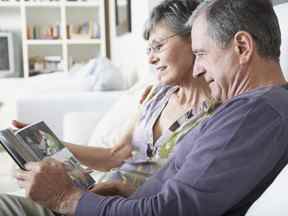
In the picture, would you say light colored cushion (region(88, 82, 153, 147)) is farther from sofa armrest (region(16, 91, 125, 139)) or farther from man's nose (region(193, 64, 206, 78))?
man's nose (region(193, 64, 206, 78))

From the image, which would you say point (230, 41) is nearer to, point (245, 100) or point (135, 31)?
point (245, 100)

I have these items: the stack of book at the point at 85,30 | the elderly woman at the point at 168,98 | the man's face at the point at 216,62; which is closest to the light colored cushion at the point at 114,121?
the elderly woman at the point at 168,98

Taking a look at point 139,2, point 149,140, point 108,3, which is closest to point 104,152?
point 149,140

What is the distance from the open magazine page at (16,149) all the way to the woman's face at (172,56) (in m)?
0.51

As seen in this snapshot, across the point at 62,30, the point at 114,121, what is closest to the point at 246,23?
the point at 114,121

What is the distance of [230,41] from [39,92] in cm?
216

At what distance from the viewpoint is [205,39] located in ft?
3.31

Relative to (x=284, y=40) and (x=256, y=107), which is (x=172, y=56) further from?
(x=256, y=107)

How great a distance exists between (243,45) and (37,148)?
541mm

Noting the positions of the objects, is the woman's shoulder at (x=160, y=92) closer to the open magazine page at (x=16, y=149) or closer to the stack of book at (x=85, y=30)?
the open magazine page at (x=16, y=149)

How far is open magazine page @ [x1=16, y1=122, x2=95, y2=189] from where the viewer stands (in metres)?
1.13

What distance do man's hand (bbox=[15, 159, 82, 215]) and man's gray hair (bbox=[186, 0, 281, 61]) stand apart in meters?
0.42

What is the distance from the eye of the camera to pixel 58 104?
110 inches

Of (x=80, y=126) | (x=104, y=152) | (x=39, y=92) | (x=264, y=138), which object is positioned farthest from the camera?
(x=39, y=92)
